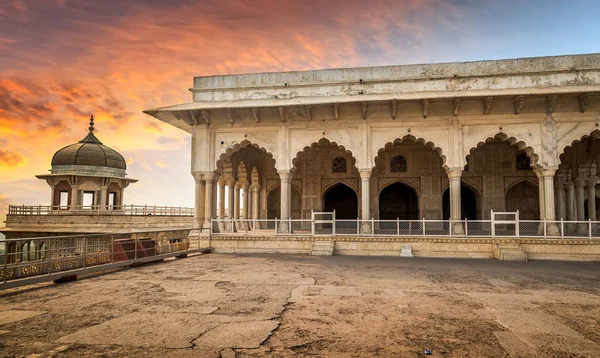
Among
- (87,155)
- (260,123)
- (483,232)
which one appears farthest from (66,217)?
(483,232)

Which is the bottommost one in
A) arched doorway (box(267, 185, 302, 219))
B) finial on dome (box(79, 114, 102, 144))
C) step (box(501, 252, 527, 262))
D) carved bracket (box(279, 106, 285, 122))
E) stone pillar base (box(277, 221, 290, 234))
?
step (box(501, 252, 527, 262))

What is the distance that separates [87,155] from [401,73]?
981 inches


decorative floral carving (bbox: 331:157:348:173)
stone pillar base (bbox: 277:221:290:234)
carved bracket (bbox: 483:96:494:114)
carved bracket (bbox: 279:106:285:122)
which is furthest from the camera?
decorative floral carving (bbox: 331:157:348:173)

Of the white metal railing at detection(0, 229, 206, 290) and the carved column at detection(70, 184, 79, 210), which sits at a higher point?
the carved column at detection(70, 184, 79, 210)

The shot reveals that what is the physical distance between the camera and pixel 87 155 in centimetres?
2952

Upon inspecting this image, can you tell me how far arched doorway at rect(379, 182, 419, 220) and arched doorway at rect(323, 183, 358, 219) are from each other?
1.49 m

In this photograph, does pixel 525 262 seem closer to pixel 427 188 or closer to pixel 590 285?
pixel 590 285

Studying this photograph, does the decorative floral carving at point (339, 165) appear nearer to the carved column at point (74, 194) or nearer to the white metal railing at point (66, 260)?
the white metal railing at point (66, 260)

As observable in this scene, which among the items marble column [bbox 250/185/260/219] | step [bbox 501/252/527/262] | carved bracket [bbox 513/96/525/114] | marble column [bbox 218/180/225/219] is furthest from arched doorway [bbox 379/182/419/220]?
step [bbox 501/252/527/262]

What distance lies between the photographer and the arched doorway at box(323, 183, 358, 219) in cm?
2158

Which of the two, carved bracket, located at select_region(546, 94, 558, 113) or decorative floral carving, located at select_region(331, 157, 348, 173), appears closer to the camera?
carved bracket, located at select_region(546, 94, 558, 113)

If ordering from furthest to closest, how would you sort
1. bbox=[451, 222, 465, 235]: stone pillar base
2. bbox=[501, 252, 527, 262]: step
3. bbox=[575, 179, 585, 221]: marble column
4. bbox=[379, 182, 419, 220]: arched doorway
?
bbox=[379, 182, 419, 220]: arched doorway, bbox=[575, 179, 585, 221]: marble column, bbox=[451, 222, 465, 235]: stone pillar base, bbox=[501, 252, 527, 262]: step

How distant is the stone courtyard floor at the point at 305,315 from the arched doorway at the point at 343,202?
13.1m

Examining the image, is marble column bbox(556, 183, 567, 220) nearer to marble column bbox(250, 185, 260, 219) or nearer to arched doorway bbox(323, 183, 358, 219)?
arched doorway bbox(323, 183, 358, 219)
